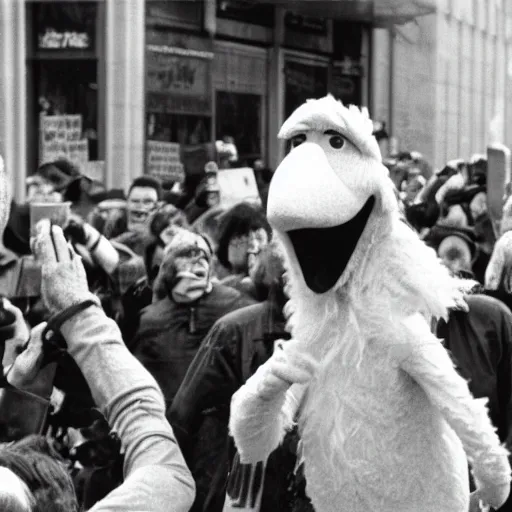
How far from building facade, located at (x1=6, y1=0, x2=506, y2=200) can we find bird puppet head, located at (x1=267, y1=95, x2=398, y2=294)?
8815 millimetres

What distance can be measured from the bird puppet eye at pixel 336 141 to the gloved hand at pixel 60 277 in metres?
1.23

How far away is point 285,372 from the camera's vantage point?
4113mm

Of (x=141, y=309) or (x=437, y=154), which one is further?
(x=437, y=154)

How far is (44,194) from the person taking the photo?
11570 millimetres

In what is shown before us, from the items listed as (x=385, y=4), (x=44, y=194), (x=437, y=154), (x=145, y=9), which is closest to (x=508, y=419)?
(x=44, y=194)

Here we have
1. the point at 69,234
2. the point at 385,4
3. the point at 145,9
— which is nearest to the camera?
the point at 69,234

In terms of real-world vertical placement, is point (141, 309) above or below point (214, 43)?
below

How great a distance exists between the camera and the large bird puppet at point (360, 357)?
436cm

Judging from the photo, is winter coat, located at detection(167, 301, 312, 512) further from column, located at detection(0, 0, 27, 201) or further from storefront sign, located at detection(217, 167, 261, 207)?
column, located at detection(0, 0, 27, 201)

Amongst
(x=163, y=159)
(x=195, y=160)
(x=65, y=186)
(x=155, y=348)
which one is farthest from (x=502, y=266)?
(x=163, y=159)

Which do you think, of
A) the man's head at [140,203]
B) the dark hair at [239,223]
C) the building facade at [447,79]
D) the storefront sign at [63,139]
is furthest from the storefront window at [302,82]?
the dark hair at [239,223]

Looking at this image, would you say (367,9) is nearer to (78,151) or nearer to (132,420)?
(78,151)

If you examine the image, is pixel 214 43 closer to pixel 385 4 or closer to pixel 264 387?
pixel 385 4

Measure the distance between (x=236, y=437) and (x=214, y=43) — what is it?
20.6 metres
